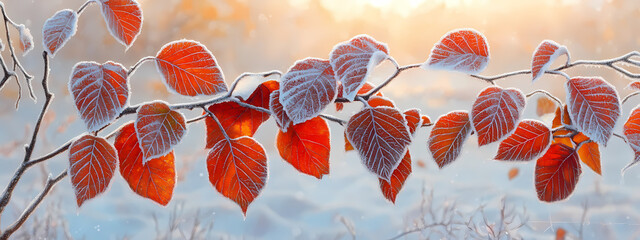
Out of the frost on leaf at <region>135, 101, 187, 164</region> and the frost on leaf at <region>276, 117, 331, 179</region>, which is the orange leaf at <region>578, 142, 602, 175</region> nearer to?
the frost on leaf at <region>276, 117, 331, 179</region>

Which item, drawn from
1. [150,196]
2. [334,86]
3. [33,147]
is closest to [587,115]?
[334,86]

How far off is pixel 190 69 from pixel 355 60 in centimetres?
12

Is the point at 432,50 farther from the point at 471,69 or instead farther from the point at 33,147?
the point at 33,147

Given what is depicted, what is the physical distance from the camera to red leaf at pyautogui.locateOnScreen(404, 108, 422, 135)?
1.13 ft

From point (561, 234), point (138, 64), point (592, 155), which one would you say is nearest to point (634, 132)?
point (592, 155)

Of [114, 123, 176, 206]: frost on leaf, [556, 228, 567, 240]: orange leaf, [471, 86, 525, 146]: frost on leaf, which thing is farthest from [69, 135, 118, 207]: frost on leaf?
[556, 228, 567, 240]: orange leaf

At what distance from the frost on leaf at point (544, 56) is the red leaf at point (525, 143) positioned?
55mm

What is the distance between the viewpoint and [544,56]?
0.32 metres

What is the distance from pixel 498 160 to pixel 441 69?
0.09m

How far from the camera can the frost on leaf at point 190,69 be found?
339 millimetres

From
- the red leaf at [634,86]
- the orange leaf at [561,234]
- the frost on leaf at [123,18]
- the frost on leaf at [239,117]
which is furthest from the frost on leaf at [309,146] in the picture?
the orange leaf at [561,234]

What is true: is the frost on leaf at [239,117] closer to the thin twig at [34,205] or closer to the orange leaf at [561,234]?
the thin twig at [34,205]

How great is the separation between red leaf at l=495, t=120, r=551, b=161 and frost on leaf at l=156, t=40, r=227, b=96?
0.20 metres

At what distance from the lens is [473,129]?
12.3 inches
